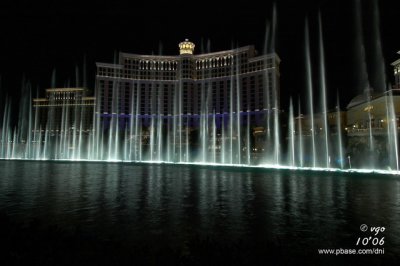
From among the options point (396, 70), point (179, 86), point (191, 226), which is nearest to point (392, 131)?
point (396, 70)

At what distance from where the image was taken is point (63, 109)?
137 meters

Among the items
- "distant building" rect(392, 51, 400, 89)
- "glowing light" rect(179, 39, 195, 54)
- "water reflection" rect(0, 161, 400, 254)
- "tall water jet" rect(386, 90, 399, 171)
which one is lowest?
"water reflection" rect(0, 161, 400, 254)

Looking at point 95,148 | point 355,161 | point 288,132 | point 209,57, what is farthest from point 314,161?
point 209,57

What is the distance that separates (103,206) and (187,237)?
4.90 meters

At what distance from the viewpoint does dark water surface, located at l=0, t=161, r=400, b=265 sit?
4.95 meters

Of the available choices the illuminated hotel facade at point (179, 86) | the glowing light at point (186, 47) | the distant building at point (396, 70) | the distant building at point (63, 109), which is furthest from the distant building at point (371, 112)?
the distant building at point (63, 109)

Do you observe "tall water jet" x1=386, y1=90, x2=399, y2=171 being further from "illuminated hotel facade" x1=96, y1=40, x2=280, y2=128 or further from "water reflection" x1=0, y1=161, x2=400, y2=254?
"illuminated hotel facade" x1=96, y1=40, x2=280, y2=128

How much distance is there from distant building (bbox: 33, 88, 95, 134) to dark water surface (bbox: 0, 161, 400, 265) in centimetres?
12622

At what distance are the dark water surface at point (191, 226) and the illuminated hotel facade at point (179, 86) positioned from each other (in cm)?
9243

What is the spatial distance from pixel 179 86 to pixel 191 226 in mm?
106650

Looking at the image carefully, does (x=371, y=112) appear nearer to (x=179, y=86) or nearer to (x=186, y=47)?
(x=179, y=86)

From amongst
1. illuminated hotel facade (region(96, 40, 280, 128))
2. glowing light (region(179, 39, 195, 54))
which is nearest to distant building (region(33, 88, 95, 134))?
illuminated hotel facade (region(96, 40, 280, 128))

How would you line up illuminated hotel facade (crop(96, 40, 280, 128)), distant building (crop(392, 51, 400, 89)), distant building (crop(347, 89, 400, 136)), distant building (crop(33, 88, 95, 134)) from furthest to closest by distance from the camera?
1. distant building (crop(33, 88, 95, 134))
2. illuminated hotel facade (crop(96, 40, 280, 128))
3. distant building (crop(392, 51, 400, 89))
4. distant building (crop(347, 89, 400, 136))

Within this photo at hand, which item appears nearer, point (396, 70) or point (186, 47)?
point (396, 70)
